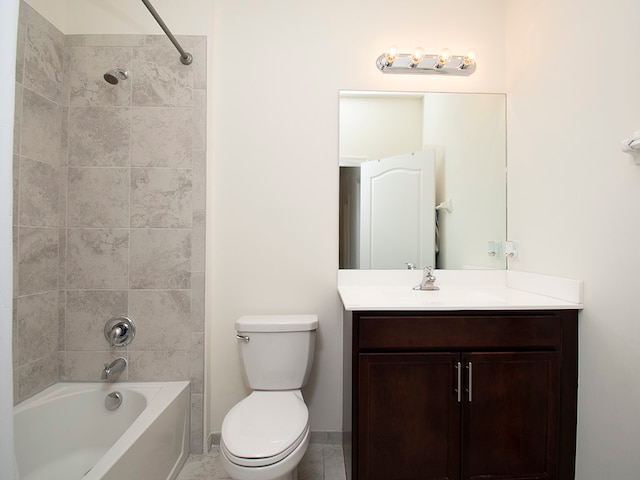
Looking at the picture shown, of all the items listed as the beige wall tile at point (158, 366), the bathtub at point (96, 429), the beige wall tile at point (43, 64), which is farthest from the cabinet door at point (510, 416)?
the beige wall tile at point (43, 64)

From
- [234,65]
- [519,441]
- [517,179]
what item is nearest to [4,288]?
[234,65]

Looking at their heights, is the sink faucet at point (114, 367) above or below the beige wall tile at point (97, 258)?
below

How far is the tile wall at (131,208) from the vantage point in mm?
1615

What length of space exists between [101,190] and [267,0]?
1.39 meters

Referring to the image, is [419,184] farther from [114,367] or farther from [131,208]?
[114,367]

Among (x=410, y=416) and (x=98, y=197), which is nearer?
(x=410, y=416)

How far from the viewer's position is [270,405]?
4.44 feet

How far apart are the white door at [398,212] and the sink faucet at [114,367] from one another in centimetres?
138

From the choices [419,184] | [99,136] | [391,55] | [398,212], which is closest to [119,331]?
[99,136]

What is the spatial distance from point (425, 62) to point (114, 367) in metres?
2.31

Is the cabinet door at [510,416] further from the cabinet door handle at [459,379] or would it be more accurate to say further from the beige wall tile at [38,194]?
the beige wall tile at [38,194]

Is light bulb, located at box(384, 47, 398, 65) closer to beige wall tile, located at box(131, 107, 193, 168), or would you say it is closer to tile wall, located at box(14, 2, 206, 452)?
tile wall, located at box(14, 2, 206, 452)

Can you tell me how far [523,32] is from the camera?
1.63m

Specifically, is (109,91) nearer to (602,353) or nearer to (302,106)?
(302,106)
